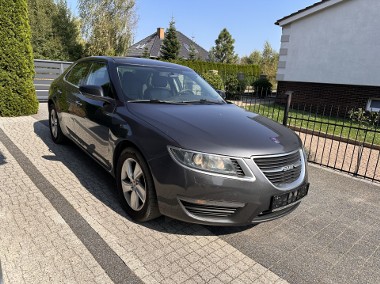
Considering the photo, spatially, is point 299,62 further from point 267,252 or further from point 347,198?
point 267,252

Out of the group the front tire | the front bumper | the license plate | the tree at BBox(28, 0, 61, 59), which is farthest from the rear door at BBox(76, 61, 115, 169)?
the tree at BBox(28, 0, 61, 59)

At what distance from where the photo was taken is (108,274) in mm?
2279

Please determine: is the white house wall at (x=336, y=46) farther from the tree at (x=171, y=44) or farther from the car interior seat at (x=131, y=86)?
the tree at (x=171, y=44)

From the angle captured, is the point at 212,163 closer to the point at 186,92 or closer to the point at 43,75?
the point at 186,92

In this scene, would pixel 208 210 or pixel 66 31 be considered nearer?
Answer: pixel 208 210

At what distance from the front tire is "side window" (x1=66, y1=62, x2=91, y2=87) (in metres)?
1.92

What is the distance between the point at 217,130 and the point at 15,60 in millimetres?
6762

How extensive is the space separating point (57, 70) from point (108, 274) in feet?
33.1

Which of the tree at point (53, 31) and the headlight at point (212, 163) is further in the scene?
the tree at point (53, 31)

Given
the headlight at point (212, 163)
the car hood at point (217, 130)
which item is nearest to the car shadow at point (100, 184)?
the headlight at point (212, 163)

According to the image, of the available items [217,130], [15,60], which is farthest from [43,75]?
[217,130]

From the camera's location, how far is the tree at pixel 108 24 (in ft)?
80.4

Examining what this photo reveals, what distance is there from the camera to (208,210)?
8.20ft

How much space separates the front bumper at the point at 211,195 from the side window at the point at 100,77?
1427 mm
